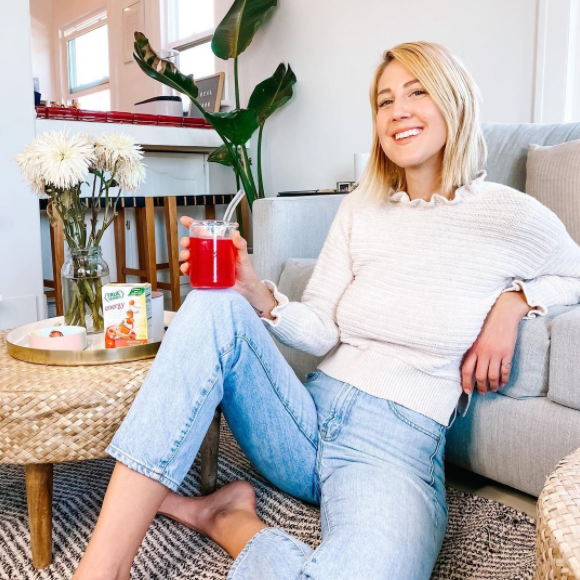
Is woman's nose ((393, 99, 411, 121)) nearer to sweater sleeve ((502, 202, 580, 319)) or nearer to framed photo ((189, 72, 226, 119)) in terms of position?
sweater sleeve ((502, 202, 580, 319))

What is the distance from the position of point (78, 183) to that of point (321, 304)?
1.83 feet

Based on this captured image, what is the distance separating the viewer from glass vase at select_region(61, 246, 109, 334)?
130cm

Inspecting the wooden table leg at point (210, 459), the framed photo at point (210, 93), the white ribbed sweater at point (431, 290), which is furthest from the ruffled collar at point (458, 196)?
the framed photo at point (210, 93)

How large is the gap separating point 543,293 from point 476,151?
32 centimetres

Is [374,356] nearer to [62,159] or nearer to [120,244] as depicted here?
[62,159]

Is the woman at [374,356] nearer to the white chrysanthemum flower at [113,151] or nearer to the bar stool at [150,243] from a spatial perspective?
the white chrysanthemum flower at [113,151]

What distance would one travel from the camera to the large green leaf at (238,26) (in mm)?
3408

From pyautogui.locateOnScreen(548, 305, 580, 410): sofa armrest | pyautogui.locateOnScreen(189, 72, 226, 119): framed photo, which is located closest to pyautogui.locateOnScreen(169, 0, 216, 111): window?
pyautogui.locateOnScreen(189, 72, 226, 119): framed photo

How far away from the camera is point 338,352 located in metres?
1.25

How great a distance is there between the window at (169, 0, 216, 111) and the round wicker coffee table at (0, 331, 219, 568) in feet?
11.9

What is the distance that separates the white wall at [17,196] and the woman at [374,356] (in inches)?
71.2

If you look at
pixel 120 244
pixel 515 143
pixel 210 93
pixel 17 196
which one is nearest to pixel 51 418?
pixel 515 143

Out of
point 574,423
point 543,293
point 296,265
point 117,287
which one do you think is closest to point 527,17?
point 296,265

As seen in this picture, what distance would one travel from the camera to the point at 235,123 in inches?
128
